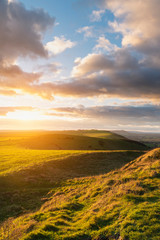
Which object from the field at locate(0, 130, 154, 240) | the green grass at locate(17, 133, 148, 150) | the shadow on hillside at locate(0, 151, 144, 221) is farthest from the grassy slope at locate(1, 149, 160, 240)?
the green grass at locate(17, 133, 148, 150)

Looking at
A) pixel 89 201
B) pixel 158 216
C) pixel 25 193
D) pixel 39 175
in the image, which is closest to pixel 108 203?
pixel 89 201

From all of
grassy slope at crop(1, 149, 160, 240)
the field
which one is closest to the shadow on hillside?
the field

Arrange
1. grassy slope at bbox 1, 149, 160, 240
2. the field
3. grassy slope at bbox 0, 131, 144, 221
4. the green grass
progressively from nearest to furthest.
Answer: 1. grassy slope at bbox 1, 149, 160, 240
2. the field
3. grassy slope at bbox 0, 131, 144, 221
4. the green grass

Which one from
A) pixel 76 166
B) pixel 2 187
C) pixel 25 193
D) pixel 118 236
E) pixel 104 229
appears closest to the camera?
pixel 118 236

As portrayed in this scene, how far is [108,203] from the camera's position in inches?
593

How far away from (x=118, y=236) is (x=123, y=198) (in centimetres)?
557

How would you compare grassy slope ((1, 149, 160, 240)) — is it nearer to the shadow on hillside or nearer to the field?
the field

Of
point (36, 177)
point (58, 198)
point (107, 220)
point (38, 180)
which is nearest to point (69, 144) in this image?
A: point (36, 177)

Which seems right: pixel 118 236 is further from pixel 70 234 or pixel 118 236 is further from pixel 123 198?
pixel 123 198

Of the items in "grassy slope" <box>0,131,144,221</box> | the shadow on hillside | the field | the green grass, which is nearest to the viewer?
the field

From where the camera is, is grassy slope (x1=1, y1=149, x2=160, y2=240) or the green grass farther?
the green grass

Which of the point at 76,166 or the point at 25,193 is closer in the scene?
the point at 25,193

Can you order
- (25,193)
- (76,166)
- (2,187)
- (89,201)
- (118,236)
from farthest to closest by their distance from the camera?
(76,166)
(2,187)
(25,193)
(89,201)
(118,236)

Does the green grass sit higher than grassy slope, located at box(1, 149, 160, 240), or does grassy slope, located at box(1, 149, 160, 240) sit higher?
grassy slope, located at box(1, 149, 160, 240)
